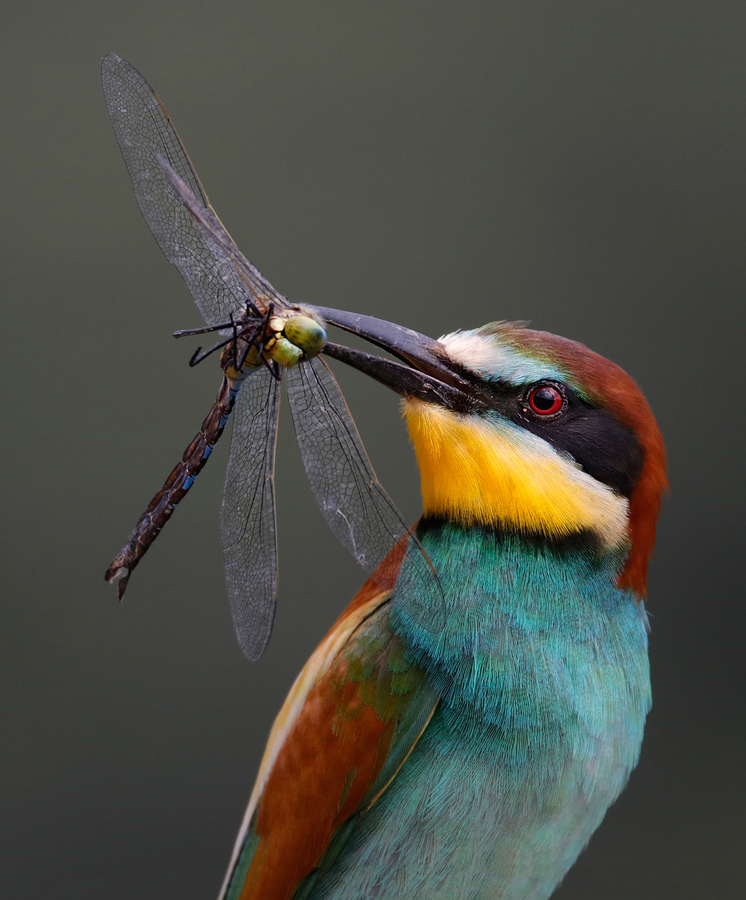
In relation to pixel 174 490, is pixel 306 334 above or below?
above

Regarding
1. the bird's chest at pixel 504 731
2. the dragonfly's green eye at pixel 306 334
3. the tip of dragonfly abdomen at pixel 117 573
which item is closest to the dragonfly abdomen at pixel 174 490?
the tip of dragonfly abdomen at pixel 117 573

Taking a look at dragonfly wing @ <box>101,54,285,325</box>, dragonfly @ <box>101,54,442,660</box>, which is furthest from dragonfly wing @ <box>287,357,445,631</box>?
dragonfly wing @ <box>101,54,285,325</box>

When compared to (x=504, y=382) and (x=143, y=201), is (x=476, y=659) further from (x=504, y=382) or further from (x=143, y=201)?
(x=143, y=201)

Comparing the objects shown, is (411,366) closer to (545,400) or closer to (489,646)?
(545,400)

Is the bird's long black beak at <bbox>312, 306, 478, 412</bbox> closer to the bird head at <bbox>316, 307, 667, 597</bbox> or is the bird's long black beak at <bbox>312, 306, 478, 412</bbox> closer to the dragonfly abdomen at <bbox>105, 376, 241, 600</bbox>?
the bird head at <bbox>316, 307, 667, 597</bbox>

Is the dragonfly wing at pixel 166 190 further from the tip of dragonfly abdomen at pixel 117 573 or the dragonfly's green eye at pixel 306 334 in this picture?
the tip of dragonfly abdomen at pixel 117 573

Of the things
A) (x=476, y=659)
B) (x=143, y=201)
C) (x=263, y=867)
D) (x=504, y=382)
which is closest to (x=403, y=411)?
(x=504, y=382)

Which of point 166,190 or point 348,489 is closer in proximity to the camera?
point 348,489

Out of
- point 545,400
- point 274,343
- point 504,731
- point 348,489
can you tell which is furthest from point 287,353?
point 504,731
